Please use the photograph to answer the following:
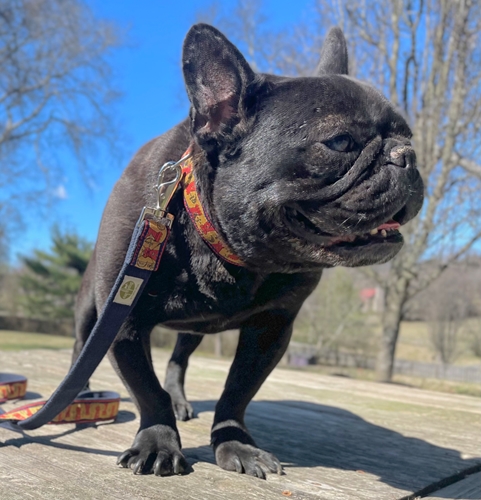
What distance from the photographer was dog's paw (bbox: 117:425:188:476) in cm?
192

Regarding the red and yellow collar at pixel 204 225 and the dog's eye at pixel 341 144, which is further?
the red and yellow collar at pixel 204 225

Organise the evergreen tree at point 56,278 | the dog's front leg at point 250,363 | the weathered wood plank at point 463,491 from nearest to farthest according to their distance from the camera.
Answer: the weathered wood plank at point 463,491
the dog's front leg at point 250,363
the evergreen tree at point 56,278

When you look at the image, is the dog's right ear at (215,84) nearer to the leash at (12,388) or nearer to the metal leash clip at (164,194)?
the metal leash clip at (164,194)

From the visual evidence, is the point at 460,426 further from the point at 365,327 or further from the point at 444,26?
the point at 365,327

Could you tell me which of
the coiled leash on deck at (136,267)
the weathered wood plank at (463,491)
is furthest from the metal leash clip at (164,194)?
the weathered wood plank at (463,491)

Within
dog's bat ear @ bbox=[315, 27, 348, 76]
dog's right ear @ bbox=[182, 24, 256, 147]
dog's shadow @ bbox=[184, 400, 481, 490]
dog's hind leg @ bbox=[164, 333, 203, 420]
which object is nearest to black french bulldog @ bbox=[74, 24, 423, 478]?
dog's right ear @ bbox=[182, 24, 256, 147]

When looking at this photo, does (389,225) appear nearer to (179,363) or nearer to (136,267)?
(136,267)

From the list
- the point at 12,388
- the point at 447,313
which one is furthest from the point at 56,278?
the point at 12,388

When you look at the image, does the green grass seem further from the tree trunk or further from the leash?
the leash

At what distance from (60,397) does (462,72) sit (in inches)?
442

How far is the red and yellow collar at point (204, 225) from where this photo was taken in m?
2.12

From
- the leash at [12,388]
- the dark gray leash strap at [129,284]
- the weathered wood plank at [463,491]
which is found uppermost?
the dark gray leash strap at [129,284]

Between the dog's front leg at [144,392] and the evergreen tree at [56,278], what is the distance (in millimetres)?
30880

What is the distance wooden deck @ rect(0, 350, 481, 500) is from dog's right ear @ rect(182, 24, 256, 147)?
125 cm
